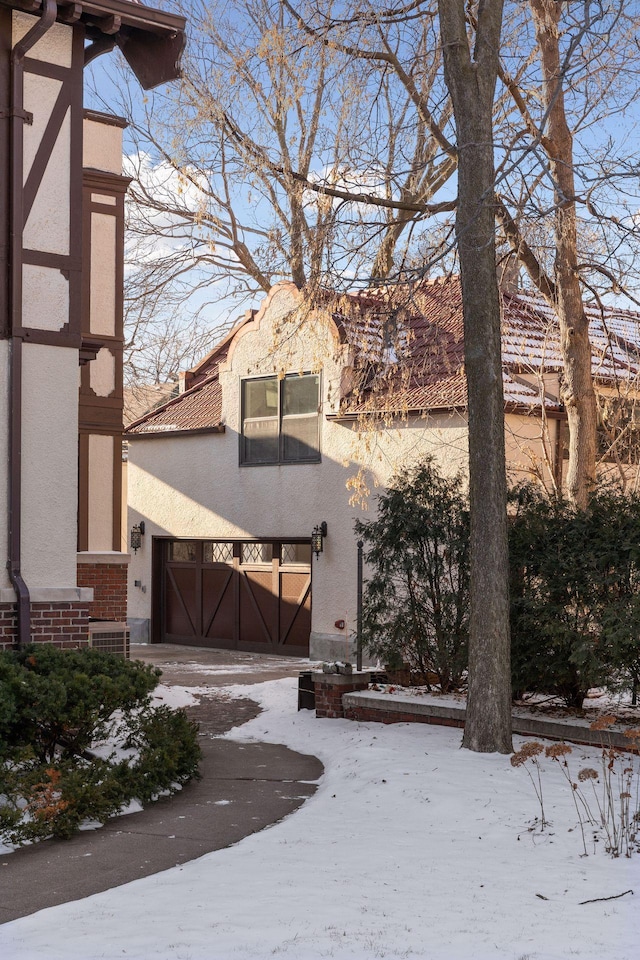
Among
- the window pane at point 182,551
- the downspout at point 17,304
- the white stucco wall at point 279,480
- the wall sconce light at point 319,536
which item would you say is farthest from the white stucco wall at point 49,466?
the window pane at point 182,551

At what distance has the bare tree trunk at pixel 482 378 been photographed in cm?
912

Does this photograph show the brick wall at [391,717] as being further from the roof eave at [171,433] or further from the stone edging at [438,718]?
the roof eave at [171,433]

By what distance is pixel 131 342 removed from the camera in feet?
85.3

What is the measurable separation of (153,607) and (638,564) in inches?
611

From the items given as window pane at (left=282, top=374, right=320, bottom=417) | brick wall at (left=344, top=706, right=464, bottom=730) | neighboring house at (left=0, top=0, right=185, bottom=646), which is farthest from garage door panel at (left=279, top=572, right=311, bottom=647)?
neighboring house at (left=0, top=0, right=185, bottom=646)

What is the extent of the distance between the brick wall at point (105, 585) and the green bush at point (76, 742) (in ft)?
16.5

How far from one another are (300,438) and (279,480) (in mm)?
915

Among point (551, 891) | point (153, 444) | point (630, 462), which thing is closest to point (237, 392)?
point (153, 444)

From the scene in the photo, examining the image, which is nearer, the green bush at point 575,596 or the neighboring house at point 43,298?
the green bush at point 575,596

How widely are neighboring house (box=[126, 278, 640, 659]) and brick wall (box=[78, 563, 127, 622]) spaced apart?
463cm

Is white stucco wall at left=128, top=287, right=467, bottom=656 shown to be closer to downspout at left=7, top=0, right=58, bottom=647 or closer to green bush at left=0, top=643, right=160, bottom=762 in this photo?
downspout at left=7, top=0, right=58, bottom=647

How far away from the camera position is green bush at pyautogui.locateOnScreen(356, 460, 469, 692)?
11.3m

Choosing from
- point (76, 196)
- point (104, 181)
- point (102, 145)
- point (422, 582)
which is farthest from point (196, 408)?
point (76, 196)

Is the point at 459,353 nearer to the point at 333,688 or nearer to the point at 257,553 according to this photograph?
the point at 257,553
